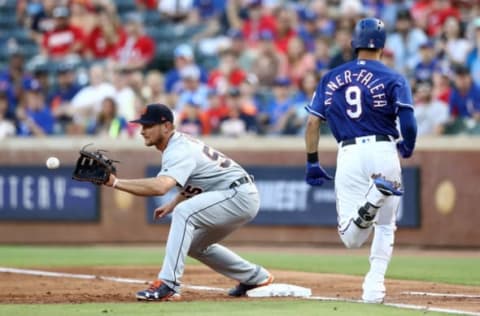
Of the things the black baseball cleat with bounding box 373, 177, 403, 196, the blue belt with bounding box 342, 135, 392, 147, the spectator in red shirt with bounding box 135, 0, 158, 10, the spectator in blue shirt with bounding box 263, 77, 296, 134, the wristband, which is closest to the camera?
the black baseball cleat with bounding box 373, 177, 403, 196

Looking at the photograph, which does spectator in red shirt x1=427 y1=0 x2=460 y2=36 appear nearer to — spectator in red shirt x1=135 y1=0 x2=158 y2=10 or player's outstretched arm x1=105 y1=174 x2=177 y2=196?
spectator in red shirt x1=135 y1=0 x2=158 y2=10

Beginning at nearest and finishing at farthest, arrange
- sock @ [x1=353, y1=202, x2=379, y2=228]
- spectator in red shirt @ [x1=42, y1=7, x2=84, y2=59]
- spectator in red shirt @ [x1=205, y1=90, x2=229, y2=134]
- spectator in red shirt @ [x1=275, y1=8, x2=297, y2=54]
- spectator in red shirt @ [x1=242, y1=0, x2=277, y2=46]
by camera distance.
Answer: sock @ [x1=353, y1=202, x2=379, y2=228] → spectator in red shirt @ [x1=205, y1=90, x2=229, y2=134] → spectator in red shirt @ [x1=275, y1=8, x2=297, y2=54] → spectator in red shirt @ [x1=242, y1=0, x2=277, y2=46] → spectator in red shirt @ [x1=42, y1=7, x2=84, y2=59]

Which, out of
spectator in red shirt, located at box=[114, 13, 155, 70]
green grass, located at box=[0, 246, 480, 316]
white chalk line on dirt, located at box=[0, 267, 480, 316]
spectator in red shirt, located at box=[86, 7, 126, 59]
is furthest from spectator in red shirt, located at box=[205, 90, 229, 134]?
white chalk line on dirt, located at box=[0, 267, 480, 316]

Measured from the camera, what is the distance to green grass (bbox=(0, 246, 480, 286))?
12.0 m

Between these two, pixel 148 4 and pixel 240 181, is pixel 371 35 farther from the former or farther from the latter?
pixel 148 4

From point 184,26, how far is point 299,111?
14.8 feet

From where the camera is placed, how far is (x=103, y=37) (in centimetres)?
2050

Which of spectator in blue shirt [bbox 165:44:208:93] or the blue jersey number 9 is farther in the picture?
spectator in blue shirt [bbox 165:44:208:93]

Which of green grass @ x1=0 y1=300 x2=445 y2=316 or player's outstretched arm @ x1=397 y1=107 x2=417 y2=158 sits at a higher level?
player's outstretched arm @ x1=397 y1=107 x2=417 y2=158

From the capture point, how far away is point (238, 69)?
18.1 meters

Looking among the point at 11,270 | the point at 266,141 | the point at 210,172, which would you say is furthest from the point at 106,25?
the point at 210,172

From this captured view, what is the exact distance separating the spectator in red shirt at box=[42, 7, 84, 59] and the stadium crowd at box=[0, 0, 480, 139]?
0.06 feet

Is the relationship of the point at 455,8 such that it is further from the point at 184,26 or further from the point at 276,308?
the point at 276,308

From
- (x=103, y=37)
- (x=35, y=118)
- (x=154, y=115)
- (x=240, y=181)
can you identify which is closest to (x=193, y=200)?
(x=240, y=181)
